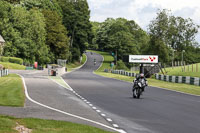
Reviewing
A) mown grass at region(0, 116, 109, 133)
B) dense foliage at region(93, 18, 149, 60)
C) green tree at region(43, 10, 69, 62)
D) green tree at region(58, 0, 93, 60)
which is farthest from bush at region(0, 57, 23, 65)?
mown grass at region(0, 116, 109, 133)

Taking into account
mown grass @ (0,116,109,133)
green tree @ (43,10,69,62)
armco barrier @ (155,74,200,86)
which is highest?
green tree @ (43,10,69,62)

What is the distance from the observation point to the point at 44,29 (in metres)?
104

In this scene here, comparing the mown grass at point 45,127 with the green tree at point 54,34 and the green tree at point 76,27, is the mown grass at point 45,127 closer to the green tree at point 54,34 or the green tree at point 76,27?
the green tree at point 54,34

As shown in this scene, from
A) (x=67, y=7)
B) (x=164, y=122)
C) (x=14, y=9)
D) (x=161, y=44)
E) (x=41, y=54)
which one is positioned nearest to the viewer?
(x=164, y=122)

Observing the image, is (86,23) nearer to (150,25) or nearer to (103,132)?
(150,25)

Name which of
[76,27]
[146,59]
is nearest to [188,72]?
[146,59]

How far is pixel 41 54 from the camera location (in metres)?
102

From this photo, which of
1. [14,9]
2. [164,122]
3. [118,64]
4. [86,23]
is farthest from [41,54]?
[164,122]

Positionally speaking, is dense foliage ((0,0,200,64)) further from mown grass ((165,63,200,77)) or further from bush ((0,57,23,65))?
mown grass ((165,63,200,77))

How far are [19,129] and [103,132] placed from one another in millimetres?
2063

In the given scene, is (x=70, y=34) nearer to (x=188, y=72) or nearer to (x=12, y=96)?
(x=188, y=72)

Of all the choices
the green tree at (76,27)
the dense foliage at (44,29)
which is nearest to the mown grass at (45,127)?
the dense foliage at (44,29)

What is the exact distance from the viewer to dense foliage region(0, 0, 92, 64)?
9181 cm

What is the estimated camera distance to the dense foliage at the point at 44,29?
301ft
